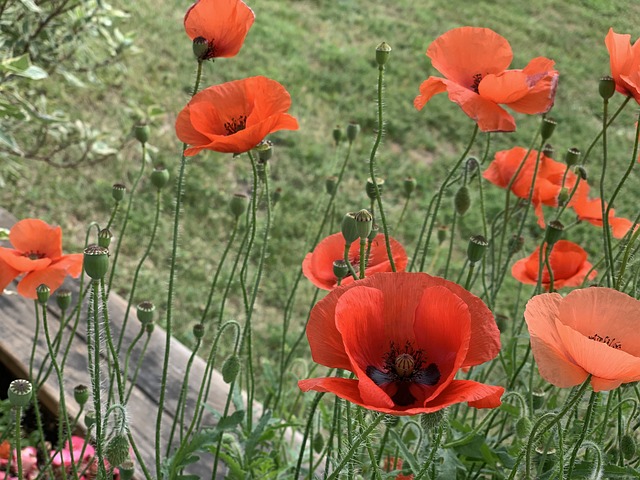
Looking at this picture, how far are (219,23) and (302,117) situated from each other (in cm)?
292

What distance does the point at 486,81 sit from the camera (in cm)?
109

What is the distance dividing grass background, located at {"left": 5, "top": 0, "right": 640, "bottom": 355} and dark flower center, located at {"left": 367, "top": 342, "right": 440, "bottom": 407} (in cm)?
151

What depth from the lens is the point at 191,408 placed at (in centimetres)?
179

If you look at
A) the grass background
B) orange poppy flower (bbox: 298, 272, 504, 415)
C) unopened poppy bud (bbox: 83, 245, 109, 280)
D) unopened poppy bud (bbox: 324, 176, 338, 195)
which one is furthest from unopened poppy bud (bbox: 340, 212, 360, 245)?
the grass background

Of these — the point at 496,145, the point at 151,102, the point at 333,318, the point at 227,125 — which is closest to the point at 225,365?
the point at 227,125

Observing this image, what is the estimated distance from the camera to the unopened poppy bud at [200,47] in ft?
3.63

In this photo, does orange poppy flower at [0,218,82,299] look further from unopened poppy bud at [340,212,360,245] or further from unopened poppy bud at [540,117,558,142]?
unopened poppy bud at [540,117,558,142]

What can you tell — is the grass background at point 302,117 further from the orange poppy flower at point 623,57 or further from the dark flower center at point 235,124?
the orange poppy flower at point 623,57

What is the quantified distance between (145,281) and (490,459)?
195cm

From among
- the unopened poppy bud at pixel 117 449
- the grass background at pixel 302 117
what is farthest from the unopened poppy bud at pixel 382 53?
the grass background at pixel 302 117

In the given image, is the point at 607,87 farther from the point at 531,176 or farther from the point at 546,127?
the point at 531,176

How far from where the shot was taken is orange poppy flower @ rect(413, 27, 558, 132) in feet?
3.57

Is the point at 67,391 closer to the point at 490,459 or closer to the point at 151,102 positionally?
the point at 490,459

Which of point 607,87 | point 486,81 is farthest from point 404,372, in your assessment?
point 607,87
